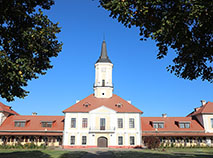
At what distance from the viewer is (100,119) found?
36406mm

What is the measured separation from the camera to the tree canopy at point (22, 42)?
429 inches

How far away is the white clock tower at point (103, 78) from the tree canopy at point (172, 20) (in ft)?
100

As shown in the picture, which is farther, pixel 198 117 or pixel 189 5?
pixel 198 117

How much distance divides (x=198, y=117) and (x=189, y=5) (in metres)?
36.5

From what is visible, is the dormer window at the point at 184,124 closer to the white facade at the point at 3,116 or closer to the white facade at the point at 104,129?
the white facade at the point at 104,129

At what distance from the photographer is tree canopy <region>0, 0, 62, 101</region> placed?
10906mm

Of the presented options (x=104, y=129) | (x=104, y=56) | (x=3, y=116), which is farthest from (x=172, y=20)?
(x=3, y=116)

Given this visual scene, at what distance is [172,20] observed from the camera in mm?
9000

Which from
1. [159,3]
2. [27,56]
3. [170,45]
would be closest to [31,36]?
[27,56]

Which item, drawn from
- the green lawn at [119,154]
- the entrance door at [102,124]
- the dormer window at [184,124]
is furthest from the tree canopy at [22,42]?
the dormer window at [184,124]

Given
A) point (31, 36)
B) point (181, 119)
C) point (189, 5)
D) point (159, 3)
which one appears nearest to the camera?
point (189, 5)

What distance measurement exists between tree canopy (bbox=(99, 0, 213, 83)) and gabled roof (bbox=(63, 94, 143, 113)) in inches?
1059

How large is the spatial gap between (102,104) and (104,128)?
15.6 ft

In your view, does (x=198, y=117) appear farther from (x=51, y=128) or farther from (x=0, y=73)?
(x=0, y=73)
